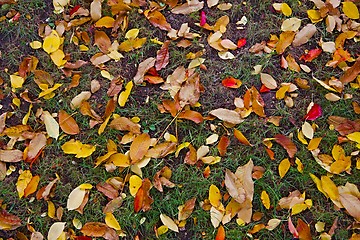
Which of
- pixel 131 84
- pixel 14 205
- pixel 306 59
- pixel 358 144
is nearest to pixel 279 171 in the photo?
pixel 358 144

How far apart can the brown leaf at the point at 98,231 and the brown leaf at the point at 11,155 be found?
1.41 feet

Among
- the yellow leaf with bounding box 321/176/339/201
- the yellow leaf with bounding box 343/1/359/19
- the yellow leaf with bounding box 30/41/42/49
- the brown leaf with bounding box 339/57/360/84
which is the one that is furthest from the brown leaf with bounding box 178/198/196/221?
the yellow leaf with bounding box 343/1/359/19

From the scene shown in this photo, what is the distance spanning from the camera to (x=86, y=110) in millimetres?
2227

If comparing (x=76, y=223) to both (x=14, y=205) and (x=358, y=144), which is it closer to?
(x=14, y=205)

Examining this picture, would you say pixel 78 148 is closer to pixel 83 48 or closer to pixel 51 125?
pixel 51 125

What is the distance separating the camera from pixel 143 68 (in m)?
2.32

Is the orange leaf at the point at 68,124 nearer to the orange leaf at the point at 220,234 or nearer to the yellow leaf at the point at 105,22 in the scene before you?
the yellow leaf at the point at 105,22

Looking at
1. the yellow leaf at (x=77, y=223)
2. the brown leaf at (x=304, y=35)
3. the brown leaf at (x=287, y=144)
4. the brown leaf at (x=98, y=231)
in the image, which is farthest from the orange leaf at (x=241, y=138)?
the yellow leaf at (x=77, y=223)

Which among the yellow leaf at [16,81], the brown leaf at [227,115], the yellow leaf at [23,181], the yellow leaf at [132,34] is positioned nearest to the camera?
the yellow leaf at [23,181]

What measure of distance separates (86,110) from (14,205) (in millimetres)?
511

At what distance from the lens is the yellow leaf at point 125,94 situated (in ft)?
7.36

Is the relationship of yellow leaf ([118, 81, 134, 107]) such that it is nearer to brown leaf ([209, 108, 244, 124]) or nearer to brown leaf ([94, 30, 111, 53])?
brown leaf ([94, 30, 111, 53])

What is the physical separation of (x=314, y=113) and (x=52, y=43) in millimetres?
1275

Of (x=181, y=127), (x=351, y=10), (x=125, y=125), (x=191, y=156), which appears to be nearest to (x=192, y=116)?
(x=181, y=127)
